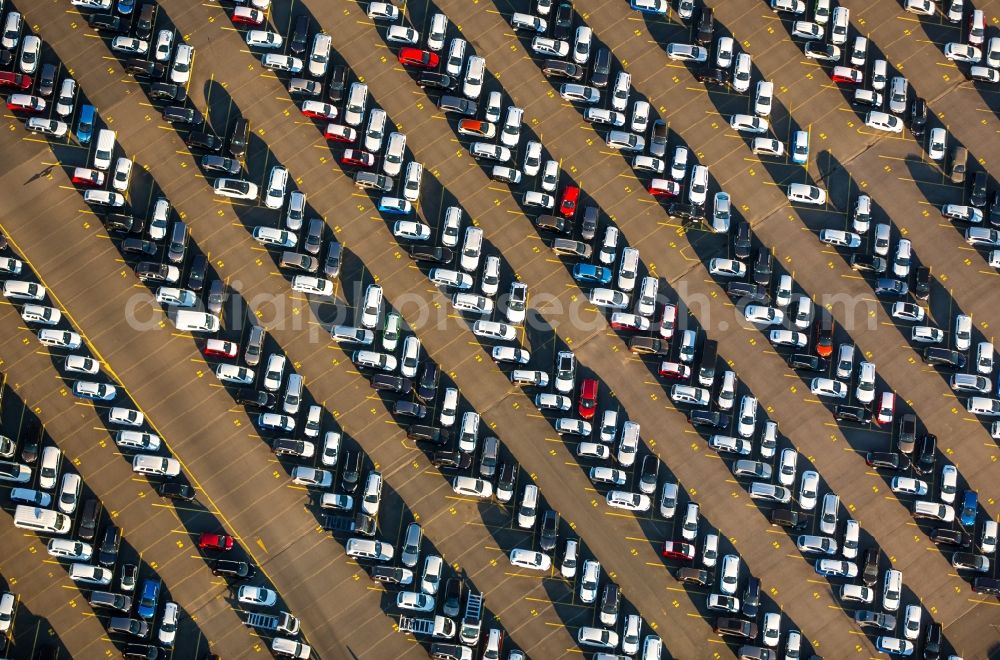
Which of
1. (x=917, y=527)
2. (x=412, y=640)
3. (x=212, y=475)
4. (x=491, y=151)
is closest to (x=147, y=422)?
(x=212, y=475)

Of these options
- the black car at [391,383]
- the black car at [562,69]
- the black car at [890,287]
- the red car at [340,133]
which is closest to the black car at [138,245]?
the red car at [340,133]

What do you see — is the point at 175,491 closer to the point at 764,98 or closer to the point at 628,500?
the point at 628,500

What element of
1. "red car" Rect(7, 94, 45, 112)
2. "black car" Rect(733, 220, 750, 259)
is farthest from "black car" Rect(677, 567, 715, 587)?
"red car" Rect(7, 94, 45, 112)

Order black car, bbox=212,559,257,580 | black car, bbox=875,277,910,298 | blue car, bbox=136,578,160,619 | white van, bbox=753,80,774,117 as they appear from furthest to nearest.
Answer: white van, bbox=753,80,774,117 → black car, bbox=875,277,910,298 → black car, bbox=212,559,257,580 → blue car, bbox=136,578,160,619

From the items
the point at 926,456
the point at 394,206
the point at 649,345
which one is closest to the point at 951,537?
the point at 926,456

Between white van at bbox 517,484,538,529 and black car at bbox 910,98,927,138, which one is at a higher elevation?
black car at bbox 910,98,927,138

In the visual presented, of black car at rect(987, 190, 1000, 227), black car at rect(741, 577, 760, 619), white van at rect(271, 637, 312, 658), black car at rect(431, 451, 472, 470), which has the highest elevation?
black car at rect(431, 451, 472, 470)

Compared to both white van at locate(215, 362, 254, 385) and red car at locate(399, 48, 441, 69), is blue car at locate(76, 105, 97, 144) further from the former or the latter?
red car at locate(399, 48, 441, 69)
